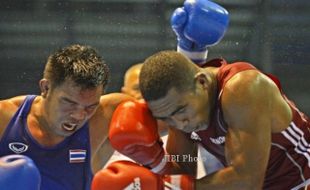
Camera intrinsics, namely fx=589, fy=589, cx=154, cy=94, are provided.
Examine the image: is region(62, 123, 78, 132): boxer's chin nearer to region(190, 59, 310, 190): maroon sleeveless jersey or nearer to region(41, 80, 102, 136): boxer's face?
region(41, 80, 102, 136): boxer's face

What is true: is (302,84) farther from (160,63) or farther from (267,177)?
(160,63)

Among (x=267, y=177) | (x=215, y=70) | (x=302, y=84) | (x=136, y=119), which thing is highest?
(x=215, y=70)

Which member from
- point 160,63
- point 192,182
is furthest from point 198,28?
point 192,182

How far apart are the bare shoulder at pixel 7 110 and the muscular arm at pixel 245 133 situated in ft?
1.94

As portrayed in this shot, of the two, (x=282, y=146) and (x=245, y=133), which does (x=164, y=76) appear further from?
(x=282, y=146)

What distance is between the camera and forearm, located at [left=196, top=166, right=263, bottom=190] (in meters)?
1.40

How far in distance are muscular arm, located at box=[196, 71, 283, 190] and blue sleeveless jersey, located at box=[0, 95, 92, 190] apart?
43cm

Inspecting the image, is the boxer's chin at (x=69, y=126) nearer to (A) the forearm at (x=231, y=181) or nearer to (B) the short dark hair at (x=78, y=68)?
(B) the short dark hair at (x=78, y=68)

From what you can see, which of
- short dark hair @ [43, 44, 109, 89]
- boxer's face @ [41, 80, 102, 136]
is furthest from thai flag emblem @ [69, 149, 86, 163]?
short dark hair @ [43, 44, 109, 89]

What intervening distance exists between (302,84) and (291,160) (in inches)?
69.5

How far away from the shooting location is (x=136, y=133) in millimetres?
1462

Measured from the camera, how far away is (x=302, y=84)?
3268 millimetres

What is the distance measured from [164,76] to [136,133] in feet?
0.54

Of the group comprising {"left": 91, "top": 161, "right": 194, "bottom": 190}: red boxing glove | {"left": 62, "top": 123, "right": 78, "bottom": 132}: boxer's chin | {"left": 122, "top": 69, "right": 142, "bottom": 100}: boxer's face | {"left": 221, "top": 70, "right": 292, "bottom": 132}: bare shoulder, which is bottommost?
{"left": 122, "top": 69, "right": 142, "bottom": 100}: boxer's face
